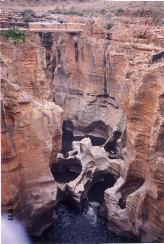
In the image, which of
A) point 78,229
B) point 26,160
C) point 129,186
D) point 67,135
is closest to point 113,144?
point 67,135

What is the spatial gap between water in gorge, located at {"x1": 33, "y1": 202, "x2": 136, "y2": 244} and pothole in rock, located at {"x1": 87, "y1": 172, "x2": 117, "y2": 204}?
824mm

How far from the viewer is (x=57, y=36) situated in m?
33.6

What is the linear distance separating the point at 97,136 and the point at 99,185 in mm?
8293

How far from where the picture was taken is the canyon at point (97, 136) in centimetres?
1579

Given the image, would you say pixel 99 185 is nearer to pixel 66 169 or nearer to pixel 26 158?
pixel 66 169

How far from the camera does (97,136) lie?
30328 mm

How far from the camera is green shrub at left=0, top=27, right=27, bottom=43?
76.1 feet

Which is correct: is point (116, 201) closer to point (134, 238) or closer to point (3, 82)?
point (134, 238)

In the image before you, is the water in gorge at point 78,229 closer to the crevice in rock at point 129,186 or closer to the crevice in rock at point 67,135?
the crevice in rock at point 129,186

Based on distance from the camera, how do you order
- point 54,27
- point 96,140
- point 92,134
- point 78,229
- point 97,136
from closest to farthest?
point 78,229 → point 96,140 → point 97,136 → point 92,134 → point 54,27

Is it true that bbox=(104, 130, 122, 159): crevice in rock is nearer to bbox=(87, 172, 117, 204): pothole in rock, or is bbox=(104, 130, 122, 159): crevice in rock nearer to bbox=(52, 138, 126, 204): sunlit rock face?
bbox=(52, 138, 126, 204): sunlit rock face

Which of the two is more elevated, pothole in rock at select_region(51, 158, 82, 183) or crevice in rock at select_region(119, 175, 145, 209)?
crevice in rock at select_region(119, 175, 145, 209)

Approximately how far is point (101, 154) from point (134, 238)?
6.31 metres

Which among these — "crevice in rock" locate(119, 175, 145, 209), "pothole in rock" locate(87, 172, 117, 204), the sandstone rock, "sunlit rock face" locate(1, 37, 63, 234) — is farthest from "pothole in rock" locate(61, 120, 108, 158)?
the sandstone rock
